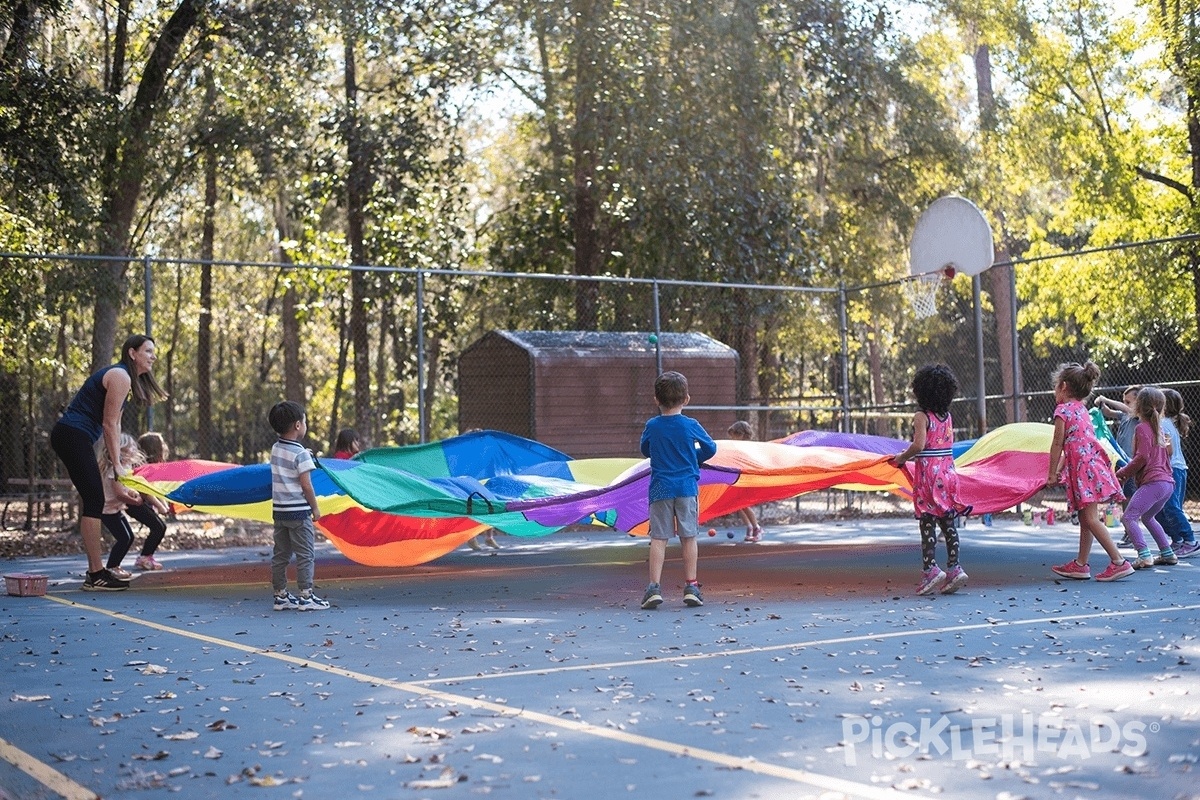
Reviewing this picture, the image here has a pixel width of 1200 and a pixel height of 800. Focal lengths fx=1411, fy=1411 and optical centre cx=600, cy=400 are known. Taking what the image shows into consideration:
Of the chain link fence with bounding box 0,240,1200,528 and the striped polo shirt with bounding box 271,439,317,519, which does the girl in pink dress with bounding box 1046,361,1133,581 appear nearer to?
the chain link fence with bounding box 0,240,1200,528

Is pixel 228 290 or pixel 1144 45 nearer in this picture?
pixel 1144 45

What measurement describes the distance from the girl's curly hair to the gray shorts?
163 centimetres

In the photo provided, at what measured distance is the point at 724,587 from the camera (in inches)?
369

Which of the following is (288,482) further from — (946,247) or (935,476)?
(946,247)

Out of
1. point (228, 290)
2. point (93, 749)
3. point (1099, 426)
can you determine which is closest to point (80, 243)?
point (1099, 426)

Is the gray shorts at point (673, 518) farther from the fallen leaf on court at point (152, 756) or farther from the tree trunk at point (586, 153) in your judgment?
the tree trunk at point (586, 153)

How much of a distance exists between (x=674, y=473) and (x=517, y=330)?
36.3ft

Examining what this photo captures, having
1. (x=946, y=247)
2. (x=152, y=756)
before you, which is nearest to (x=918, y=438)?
(x=152, y=756)

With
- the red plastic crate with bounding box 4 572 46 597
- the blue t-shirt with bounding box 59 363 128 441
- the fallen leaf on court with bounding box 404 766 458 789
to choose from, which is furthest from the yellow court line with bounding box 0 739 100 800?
the blue t-shirt with bounding box 59 363 128 441

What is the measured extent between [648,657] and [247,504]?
15.2ft

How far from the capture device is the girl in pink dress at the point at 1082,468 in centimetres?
906

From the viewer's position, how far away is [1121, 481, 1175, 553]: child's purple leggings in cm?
1008

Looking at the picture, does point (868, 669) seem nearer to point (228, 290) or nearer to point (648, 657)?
point (648, 657)

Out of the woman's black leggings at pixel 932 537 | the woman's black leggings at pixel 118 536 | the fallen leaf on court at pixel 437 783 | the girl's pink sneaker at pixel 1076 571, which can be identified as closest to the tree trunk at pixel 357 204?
the woman's black leggings at pixel 118 536
